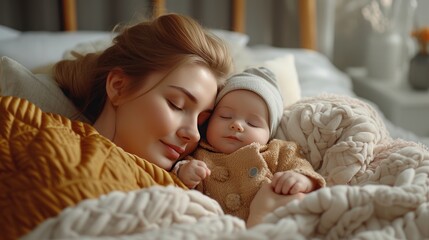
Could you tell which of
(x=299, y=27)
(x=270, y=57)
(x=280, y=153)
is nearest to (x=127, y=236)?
(x=280, y=153)

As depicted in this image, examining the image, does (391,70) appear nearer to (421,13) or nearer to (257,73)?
(421,13)

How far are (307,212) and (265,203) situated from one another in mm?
141

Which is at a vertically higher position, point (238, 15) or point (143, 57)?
point (143, 57)

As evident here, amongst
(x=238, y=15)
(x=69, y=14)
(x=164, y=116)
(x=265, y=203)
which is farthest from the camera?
(x=238, y=15)

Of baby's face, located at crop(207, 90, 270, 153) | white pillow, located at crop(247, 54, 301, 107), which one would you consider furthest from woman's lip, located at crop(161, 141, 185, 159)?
white pillow, located at crop(247, 54, 301, 107)

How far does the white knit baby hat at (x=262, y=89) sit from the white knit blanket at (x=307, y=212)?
0.20 metres

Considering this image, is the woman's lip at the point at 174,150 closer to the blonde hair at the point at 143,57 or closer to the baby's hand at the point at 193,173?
the baby's hand at the point at 193,173

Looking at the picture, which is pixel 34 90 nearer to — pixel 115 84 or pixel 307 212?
pixel 115 84

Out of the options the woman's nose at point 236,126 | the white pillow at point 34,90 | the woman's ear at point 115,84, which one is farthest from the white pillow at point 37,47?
the woman's nose at point 236,126

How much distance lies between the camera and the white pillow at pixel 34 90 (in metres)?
1.18

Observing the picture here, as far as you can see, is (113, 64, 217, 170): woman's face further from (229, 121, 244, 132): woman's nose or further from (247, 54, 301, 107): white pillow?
(247, 54, 301, 107): white pillow

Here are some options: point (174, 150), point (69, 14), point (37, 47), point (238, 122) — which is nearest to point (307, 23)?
point (69, 14)

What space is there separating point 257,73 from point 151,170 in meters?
0.44

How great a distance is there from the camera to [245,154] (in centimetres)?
106
